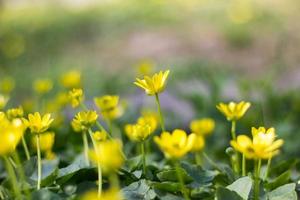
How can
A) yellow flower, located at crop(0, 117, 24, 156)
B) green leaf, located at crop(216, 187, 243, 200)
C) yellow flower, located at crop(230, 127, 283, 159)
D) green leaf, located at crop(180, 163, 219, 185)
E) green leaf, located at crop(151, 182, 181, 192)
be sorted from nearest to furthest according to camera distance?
1. yellow flower, located at crop(0, 117, 24, 156)
2. yellow flower, located at crop(230, 127, 283, 159)
3. green leaf, located at crop(216, 187, 243, 200)
4. green leaf, located at crop(151, 182, 181, 192)
5. green leaf, located at crop(180, 163, 219, 185)

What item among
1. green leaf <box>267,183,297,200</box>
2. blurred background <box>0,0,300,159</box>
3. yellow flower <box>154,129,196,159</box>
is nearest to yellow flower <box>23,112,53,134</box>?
yellow flower <box>154,129,196,159</box>

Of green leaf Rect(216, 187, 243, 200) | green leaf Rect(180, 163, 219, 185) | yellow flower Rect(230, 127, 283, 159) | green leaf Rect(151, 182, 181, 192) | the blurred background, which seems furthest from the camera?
the blurred background

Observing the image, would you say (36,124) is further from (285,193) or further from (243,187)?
(285,193)

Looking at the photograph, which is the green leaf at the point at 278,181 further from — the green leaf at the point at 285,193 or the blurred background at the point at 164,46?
the blurred background at the point at 164,46

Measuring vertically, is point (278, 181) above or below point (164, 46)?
above

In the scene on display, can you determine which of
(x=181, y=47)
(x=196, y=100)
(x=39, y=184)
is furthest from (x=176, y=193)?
(x=181, y=47)

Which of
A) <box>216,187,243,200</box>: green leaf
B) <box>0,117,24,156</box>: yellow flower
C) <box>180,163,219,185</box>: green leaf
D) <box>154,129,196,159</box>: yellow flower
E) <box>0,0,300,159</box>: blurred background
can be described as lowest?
<box>0,0,300,159</box>: blurred background

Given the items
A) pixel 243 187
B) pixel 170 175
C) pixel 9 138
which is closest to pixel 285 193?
pixel 243 187

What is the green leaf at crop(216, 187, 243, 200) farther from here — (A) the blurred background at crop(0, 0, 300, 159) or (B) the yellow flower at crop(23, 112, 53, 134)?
(A) the blurred background at crop(0, 0, 300, 159)
